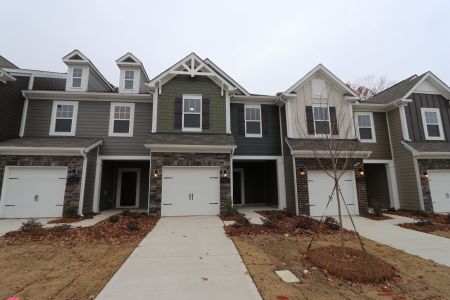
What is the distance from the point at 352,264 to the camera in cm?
455

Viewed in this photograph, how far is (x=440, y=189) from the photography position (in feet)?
39.1

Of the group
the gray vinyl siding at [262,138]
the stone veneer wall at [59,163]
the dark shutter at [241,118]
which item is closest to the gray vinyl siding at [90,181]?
the stone veneer wall at [59,163]

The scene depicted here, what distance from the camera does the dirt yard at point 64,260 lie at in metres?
3.67

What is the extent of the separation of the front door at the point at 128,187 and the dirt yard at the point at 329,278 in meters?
9.90

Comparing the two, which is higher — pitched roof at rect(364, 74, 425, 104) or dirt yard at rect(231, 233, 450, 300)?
pitched roof at rect(364, 74, 425, 104)

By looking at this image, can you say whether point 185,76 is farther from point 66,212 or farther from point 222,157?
point 66,212

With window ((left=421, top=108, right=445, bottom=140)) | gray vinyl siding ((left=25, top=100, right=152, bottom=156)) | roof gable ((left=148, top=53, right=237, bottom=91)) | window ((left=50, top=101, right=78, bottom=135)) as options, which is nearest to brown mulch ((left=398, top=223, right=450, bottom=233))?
window ((left=421, top=108, right=445, bottom=140))

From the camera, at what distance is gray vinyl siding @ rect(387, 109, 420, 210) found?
12010mm

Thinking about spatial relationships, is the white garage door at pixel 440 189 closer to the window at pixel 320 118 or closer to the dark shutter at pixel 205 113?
the window at pixel 320 118

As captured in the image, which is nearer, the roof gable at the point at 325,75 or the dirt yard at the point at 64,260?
the dirt yard at the point at 64,260

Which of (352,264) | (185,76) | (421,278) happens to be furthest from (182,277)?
(185,76)

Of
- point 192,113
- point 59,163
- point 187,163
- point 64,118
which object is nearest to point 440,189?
point 187,163

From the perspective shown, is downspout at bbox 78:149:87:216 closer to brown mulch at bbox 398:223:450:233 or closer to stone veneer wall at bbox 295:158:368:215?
stone veneer wall at bbox 295:158:368:215

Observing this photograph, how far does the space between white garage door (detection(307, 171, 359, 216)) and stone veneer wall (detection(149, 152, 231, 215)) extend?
4.14m
